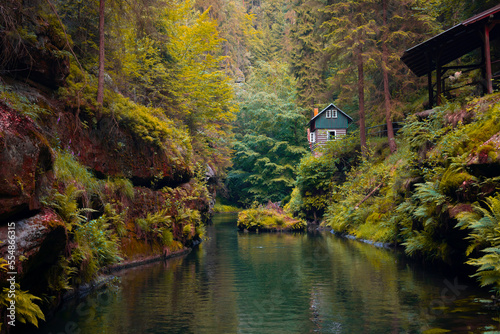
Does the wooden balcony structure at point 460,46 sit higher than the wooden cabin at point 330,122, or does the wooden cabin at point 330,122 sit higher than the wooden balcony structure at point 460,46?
the wooden cabin at point 330,122

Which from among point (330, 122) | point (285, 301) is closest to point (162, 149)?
point (285, 301)

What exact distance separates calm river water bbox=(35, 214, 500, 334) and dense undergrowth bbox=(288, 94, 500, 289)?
0.93 meters

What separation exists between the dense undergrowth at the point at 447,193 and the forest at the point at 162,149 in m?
0.06

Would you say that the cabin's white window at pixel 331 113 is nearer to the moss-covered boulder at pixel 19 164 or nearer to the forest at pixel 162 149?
the forest at pixel 162 149

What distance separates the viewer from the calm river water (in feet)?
25.7

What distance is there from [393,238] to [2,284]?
15.6 meters

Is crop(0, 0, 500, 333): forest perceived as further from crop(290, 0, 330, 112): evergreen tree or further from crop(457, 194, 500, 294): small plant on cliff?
crop(290, 0, 330, 112): evergreen tree

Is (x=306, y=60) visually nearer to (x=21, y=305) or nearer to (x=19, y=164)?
(x=19, y=164)

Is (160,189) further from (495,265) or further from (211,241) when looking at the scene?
(495,265)

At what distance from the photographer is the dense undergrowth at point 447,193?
980 centimetres

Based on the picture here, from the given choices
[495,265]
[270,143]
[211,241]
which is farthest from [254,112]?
[495,265]

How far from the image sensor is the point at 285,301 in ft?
32.6

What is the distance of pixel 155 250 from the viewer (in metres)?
17.2

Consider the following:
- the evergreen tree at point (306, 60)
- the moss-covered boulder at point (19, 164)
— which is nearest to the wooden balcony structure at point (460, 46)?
the moss-covered boulder at point (19, 164)
